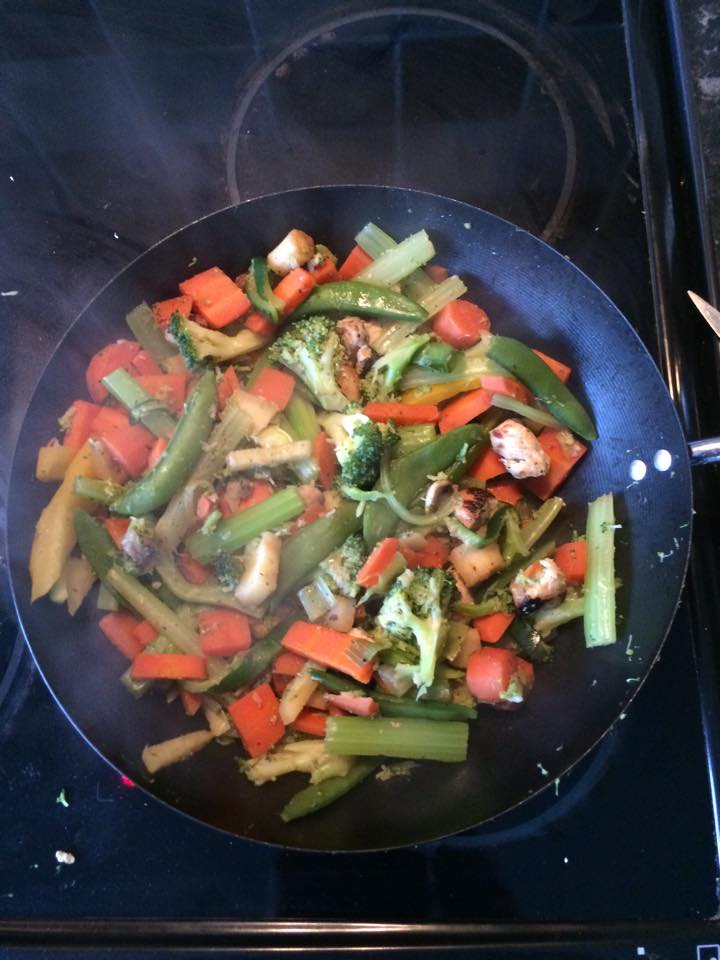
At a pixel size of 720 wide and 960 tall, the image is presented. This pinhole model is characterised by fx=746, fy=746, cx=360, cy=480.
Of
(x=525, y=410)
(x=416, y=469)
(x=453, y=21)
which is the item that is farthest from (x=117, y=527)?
(x=453, y=21)

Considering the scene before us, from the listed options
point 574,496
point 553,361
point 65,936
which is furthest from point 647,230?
point 65,936

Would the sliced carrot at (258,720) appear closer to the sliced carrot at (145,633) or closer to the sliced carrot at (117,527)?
the sliced carrot at (145,633)

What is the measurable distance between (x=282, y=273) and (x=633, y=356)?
0.93 meters

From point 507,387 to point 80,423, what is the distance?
1094 mm

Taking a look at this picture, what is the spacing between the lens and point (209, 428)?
185 cm

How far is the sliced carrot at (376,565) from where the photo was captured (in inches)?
69.3

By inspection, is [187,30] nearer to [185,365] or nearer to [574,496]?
[185,365]

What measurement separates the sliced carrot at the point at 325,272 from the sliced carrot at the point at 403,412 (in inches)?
14.5

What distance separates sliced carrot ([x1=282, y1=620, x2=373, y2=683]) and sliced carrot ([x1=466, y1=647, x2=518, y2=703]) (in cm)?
25

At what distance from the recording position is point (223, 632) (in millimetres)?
1789

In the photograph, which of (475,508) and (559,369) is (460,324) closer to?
(559,369)

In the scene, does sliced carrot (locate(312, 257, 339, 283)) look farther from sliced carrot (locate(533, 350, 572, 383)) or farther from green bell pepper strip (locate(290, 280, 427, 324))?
sliced carrot (locate(533, 350, 572, 383))

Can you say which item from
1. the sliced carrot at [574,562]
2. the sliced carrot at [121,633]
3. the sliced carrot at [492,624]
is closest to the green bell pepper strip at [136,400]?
the sliced carrot at [121,633]

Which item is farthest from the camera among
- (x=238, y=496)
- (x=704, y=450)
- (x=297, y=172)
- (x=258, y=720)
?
(x=297, y=172)
